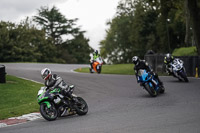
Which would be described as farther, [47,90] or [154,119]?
[47,90]

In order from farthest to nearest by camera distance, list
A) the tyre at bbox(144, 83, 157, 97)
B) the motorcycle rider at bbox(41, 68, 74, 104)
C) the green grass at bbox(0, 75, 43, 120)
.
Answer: the tyre at bbox(144, 83, 157, 97) < the green grass at bbox(0, 75, 43, 120) < the motorcycle rider at bbox(41, 68, 74, 104)

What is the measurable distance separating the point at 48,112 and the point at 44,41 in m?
65.7

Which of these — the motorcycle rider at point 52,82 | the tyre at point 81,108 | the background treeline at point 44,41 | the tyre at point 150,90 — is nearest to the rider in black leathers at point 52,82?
the motorcycle rider at point 52,82

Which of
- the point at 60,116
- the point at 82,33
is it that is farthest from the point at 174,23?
the point at 60,116

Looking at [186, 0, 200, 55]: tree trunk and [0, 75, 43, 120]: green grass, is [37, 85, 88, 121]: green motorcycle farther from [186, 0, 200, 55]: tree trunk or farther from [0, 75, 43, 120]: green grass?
[186, 0, 200, 55]: tree trunk

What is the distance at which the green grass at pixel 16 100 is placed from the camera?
12953 millimetres

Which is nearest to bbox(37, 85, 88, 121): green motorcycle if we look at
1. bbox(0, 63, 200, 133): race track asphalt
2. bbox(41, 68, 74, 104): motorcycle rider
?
bbox(41, 68, 74, 104): motorcycle rider

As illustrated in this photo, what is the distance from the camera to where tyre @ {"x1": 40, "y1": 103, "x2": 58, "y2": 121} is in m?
10.8

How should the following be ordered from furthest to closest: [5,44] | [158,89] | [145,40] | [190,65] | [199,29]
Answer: [145,40], [5,44], [199,29], [190,65], [158,89]

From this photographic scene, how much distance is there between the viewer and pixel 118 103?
14.0 meters

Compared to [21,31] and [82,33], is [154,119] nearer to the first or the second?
[21,31]

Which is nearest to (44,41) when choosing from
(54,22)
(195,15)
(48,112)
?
(54,22)

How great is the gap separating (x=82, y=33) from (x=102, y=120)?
73621 millimetres

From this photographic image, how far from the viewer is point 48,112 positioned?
11.0 m
